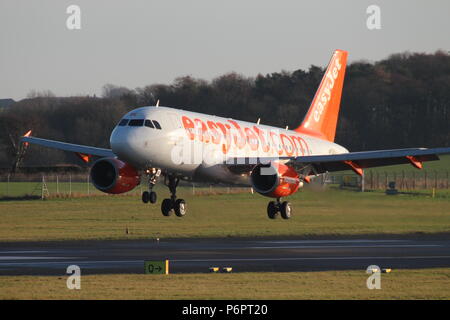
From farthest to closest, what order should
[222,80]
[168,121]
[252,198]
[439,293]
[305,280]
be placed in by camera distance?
[222,80], [252,198], [168,121], [305,280], [439,293]

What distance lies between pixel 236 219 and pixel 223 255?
56.8 ft

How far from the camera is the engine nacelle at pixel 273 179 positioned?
50.3 meters

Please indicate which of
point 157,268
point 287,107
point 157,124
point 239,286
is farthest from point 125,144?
point 287,107

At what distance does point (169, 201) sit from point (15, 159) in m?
61.4

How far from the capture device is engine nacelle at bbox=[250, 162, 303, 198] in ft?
165

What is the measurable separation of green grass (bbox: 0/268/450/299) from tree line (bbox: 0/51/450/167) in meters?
68.2

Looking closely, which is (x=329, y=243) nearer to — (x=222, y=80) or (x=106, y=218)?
(x=106, y=218)

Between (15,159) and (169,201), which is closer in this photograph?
(169,201)

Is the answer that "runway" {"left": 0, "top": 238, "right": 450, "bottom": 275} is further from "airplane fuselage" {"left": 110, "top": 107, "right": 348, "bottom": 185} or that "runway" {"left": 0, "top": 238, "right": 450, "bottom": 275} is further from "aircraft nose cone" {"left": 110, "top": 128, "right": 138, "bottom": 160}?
"aircraft nose cone" {"left": 110, "top": 128, "right": 138, "bottom": 160}

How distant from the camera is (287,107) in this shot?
115m

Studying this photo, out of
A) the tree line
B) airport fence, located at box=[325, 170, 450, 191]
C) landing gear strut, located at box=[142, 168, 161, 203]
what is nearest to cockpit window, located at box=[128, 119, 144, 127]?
landing gear strut, located at box=[142, 168, 161, 203]

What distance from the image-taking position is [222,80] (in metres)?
118

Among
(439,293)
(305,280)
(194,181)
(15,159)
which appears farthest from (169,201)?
(15,159)

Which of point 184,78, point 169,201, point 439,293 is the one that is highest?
point 184,78
